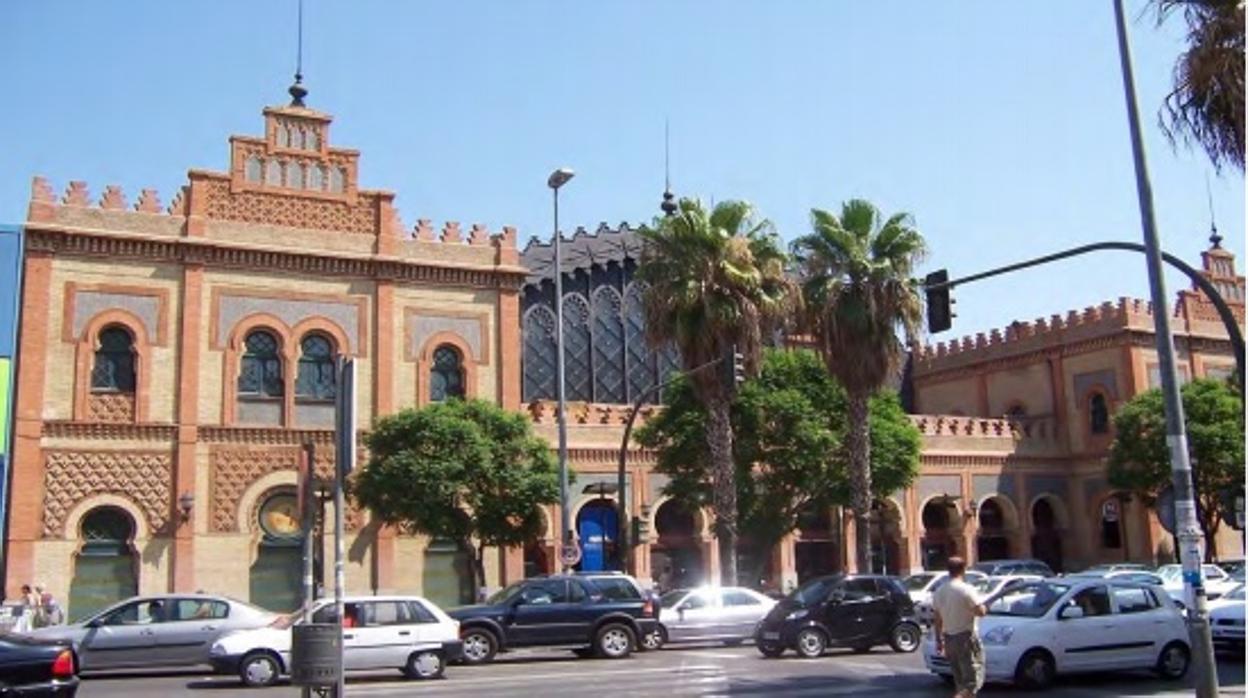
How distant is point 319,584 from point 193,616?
7107mm

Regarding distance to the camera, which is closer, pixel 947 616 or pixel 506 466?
pixel 947 616

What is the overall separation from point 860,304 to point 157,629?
16.7m

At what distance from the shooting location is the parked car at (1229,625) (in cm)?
1952

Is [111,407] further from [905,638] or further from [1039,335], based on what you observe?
[1039,335]

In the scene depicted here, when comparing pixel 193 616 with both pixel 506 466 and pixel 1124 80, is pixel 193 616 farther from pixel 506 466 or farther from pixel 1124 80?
pixel 1124 80

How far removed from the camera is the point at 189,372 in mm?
30984

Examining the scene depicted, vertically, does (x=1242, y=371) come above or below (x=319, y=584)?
above

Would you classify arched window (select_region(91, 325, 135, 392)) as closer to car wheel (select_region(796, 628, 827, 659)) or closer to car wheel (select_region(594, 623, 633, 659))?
car wheel (select_region(594, 623, 633, 659))

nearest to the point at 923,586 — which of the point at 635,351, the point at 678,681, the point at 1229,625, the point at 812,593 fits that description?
the point at 812,593

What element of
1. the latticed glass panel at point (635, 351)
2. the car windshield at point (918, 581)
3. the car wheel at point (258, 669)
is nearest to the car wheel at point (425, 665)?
the car wheel at point (258, 669)

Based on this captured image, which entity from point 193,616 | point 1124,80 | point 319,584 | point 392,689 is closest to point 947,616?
point 1124,80

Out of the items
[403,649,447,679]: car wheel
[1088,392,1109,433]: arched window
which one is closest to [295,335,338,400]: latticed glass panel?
[403,649,447,679]: car wheel

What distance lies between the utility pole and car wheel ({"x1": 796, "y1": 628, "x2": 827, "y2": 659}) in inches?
354

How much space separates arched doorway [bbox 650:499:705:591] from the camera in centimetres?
3844
